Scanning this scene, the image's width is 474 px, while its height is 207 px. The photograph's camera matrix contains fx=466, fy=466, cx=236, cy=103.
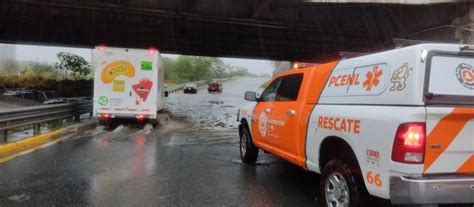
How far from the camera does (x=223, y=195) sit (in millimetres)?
6547

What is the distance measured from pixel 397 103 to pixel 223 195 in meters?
3.04

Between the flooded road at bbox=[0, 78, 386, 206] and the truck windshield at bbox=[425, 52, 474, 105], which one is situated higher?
the truck windshield at bbox=[425, 52, 474, 105]

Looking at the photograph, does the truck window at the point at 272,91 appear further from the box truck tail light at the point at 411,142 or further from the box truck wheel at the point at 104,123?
the box truck wheel at the point at 104,123

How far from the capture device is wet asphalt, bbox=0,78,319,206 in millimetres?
6258

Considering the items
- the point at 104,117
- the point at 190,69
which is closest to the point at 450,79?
the point at 104,117

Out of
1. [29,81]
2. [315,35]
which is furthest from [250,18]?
[29,81]

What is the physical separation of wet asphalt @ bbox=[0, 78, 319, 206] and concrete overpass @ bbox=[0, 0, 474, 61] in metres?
9.33

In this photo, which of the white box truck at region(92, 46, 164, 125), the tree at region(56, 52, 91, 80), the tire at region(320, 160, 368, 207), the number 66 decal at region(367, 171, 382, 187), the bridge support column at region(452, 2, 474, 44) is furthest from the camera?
the tree at region(56, 52, 91, 80)

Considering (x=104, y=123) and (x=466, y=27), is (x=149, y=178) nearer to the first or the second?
(x=104, y=123)

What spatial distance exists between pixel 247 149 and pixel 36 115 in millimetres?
7055

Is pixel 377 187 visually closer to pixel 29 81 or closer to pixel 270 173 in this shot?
pixel 270 173

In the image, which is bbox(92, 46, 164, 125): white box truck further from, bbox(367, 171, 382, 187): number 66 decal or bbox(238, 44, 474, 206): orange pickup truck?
bbox(367, 171, 382, 187): number 66 decal

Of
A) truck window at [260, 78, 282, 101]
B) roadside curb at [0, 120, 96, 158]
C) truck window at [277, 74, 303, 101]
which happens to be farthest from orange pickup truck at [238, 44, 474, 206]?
roadside curb at [0, 120, 96, 158]

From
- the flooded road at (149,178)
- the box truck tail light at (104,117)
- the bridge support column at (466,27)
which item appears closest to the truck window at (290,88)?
the flooded road at (149,178)
